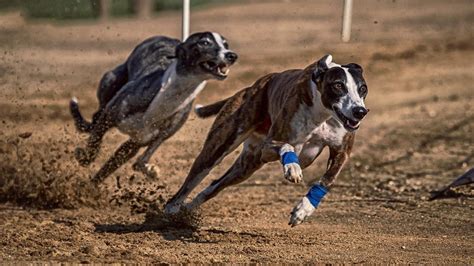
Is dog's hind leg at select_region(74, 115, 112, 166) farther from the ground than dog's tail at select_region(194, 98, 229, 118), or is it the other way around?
dog's tail at select_region(194, 98, 229, 118)

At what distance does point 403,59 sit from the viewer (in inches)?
677

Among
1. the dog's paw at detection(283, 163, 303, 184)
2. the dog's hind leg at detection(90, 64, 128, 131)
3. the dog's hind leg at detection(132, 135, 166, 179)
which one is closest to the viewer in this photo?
the dog's paw at detection(283, 163, 303, 184)

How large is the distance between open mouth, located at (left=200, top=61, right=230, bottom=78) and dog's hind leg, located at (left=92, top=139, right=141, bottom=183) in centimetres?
96

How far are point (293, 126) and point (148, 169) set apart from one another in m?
2.45

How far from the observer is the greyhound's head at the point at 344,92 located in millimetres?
5844

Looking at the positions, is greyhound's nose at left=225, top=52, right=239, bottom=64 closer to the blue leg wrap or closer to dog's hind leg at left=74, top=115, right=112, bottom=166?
dog's hind leg at left=74, top=115, right=112, bottom=166

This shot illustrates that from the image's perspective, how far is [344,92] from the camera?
19.6 ft

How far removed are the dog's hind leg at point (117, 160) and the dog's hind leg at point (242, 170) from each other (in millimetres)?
1445

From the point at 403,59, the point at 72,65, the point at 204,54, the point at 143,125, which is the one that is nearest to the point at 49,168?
the point at 143,125

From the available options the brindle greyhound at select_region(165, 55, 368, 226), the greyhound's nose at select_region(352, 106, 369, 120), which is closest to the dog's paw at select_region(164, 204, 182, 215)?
the brindle greyhound at select_region(165, 55, 368, 226)

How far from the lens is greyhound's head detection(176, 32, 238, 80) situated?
25.3 ft

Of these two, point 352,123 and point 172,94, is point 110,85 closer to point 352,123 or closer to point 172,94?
point 172,94

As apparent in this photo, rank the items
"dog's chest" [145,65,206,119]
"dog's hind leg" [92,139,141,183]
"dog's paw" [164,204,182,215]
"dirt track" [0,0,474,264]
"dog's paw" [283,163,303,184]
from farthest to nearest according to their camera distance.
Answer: "dog's hind leg" [92,139,141,183], "dog's chest" [145,65,206,119], "dog's paw" [164,204,182,215], "dirt track" [0,0,474,264], "dog's paw" [283,163,303,184]

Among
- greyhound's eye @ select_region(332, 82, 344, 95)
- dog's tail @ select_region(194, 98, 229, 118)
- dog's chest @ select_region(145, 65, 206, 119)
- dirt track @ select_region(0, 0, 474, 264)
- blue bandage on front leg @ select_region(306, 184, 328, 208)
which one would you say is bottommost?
dirt track @ select_region(0, 0, 474, 264)
